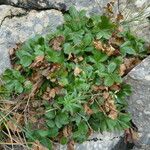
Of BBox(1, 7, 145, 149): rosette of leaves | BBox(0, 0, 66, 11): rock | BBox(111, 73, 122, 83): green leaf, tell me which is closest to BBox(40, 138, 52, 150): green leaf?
BBox(1, 7, 145, 149): rosette of leaves

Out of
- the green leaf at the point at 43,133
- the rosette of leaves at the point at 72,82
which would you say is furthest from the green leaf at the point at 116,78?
the green leaf at the point at 43,133

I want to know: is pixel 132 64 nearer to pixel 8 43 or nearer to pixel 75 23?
pixel 75 23

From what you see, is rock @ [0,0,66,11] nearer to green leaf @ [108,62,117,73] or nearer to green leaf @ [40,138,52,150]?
green leaf @ [108,62,117,73]

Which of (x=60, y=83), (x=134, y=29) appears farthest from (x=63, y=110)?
(x=134, y=29)

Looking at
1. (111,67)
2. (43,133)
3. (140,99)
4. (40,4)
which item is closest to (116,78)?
(111,67)

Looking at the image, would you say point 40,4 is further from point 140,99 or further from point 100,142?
point 100,142
